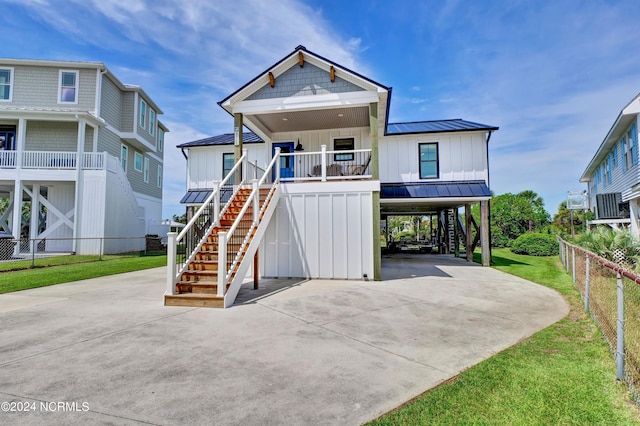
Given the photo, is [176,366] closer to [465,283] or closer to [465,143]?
[465,283]

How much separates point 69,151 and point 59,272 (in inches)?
397

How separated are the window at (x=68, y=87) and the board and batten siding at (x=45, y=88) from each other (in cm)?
17

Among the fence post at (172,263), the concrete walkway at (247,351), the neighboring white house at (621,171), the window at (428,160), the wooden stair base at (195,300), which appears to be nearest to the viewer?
the concrete walkway at (247,351)

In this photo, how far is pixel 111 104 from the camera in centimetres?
1950

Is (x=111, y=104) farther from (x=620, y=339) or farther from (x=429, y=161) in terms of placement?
(x=620, y=339)

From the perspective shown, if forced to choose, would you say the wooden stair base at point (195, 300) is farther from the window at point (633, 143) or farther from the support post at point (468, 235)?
the window at point (633, 143)

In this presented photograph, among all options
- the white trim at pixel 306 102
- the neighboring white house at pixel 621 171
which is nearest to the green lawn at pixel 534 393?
the white trim at pixel 306 102

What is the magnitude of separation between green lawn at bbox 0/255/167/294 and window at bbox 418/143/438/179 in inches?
476

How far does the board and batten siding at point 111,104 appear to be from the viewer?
61.2 ft

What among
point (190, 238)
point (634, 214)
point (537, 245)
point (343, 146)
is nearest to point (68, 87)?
point (343, 146)

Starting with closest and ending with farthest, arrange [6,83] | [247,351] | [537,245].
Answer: [247,351]
[6,83]
[537,245]

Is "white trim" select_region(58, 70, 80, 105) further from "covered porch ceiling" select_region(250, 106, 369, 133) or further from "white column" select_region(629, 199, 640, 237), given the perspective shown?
"white column" select_region(629, 199, 640, 237)

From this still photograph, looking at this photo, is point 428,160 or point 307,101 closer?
point 307,101

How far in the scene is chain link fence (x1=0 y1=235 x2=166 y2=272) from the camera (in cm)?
Result: 1311
